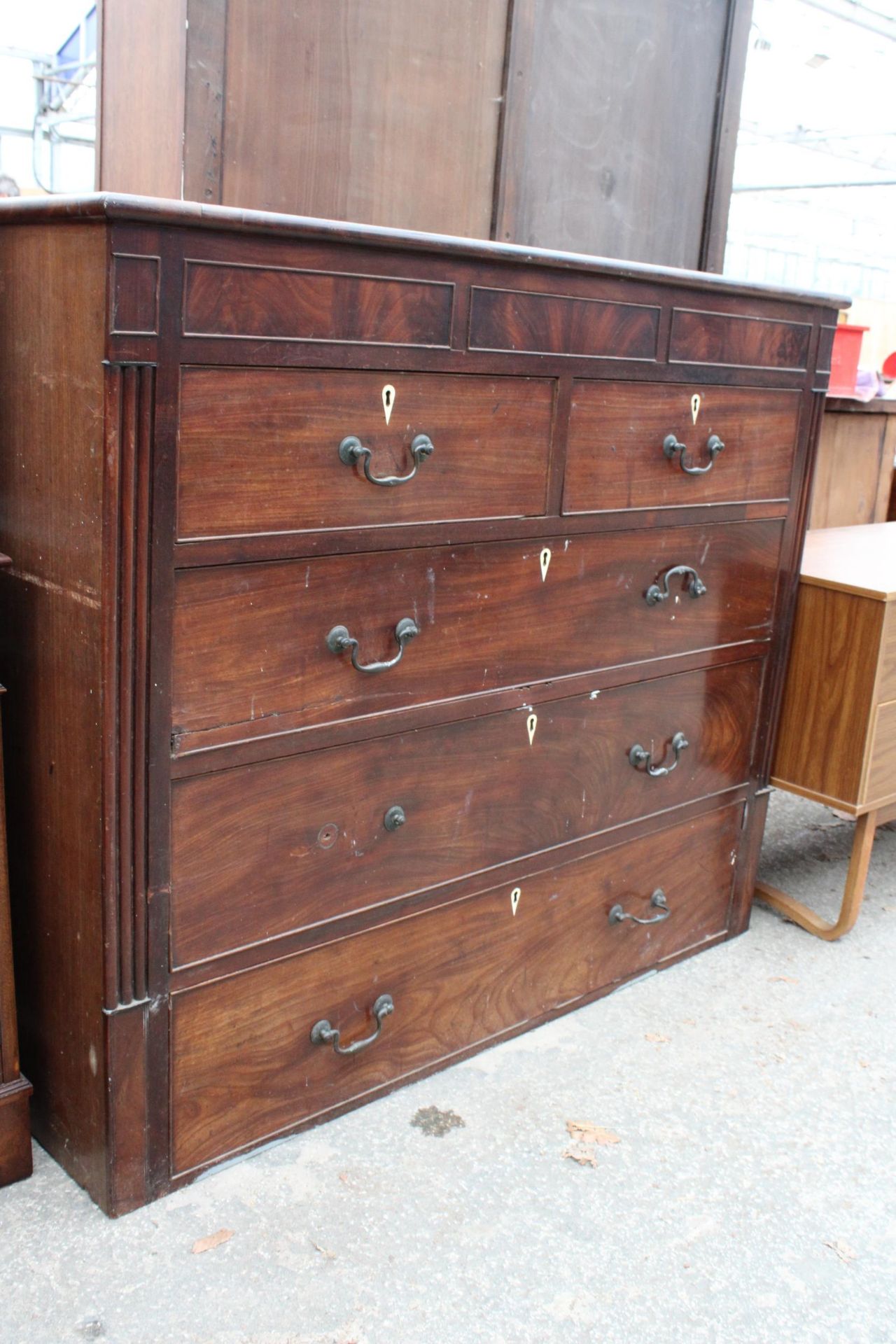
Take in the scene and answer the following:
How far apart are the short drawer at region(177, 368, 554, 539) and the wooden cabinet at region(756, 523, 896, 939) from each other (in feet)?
2.80

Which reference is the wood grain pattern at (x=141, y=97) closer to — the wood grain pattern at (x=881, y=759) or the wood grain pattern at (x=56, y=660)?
the wood grain pattern at (x=56, y=660)

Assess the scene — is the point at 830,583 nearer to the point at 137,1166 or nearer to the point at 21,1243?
the point at 137,1166

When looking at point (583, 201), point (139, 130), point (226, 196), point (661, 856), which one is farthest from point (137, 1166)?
point (583, 201)

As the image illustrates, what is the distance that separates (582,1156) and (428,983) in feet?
1.18

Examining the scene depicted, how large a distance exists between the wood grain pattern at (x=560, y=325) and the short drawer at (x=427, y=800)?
586 millimetres

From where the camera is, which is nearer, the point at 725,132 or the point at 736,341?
the point at 736,341

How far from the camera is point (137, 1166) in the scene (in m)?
1.70

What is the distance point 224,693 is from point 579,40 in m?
1.40

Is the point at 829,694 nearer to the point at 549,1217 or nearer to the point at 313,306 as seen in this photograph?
the point at 549,1217

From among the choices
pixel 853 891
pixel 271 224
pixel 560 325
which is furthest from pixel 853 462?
pixel 271 224

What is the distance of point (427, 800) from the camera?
1924mm

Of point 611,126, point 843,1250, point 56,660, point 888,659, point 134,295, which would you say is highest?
point 611,126

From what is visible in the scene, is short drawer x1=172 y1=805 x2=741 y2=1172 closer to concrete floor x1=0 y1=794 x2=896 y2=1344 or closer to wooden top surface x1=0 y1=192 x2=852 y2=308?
concrete floor x1=0 y1=794 x2=896 y2=1344

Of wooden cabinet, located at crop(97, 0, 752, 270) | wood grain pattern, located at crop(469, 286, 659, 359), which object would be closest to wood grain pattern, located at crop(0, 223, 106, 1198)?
wooden cabinet, located at crop(97, 0, 752, 270)
